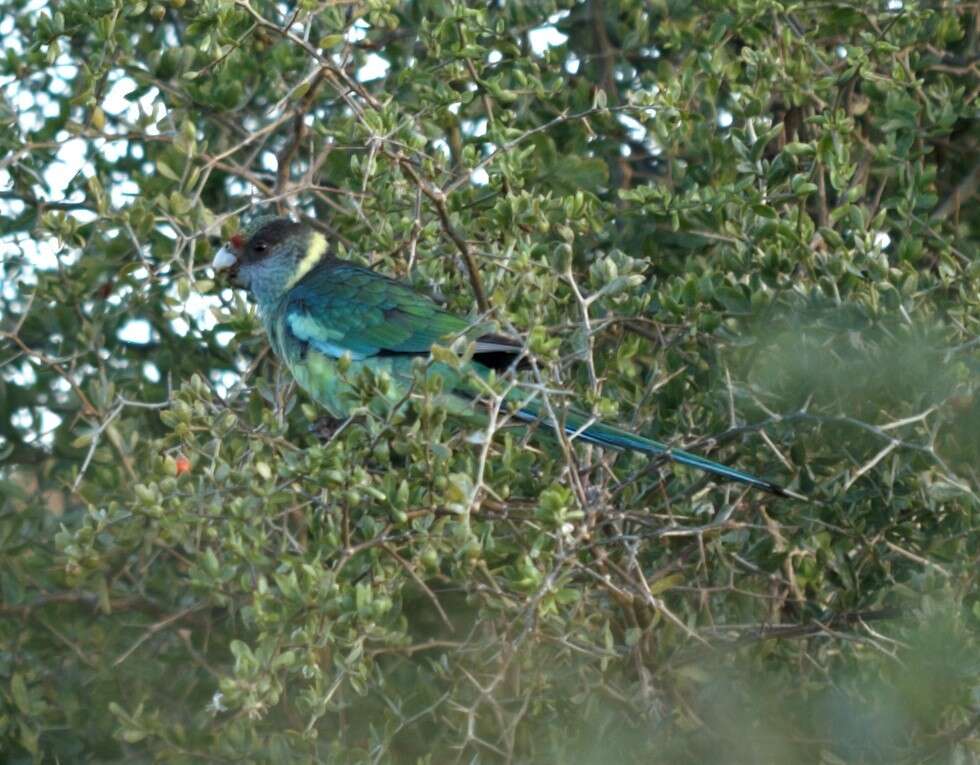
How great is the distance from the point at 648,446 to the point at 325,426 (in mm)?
935

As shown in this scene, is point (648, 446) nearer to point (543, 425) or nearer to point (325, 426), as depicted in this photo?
point (543, 425)

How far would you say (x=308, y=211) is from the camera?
4.57m

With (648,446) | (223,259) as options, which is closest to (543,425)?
(648,446)

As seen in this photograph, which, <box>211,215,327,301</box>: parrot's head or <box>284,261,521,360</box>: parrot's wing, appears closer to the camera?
<box>284,261,521,360</box>: parrot's wing

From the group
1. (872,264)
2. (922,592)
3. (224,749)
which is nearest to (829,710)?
(922,592)

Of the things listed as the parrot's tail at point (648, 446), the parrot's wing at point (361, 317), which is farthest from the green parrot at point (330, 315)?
the parrot's tail at point (648, 446)

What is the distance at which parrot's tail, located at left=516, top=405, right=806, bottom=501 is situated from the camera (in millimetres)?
3357

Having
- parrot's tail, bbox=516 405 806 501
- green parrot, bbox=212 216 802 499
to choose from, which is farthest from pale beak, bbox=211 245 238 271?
parrot's tail, bbox=516 405 806 501

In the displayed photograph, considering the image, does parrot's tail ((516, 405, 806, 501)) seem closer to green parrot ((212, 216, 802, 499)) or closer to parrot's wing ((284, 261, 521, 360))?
green parrot ((212, 216, 802, 499))

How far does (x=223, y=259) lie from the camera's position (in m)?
4.43

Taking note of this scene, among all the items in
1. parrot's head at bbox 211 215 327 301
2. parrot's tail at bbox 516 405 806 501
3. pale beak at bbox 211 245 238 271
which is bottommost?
parrot's head at bbox 211 215 327 301

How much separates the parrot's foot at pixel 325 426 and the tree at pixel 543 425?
0.07 ft

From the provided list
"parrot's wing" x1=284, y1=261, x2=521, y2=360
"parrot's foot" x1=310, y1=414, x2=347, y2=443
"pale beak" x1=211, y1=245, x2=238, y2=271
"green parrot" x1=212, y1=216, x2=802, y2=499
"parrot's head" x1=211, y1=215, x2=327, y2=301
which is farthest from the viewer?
"parrot's head" x1=211, y1=215, x2=327, y2=301

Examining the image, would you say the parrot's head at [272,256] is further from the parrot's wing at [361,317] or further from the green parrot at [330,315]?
the parrot's wing at [361,317]
